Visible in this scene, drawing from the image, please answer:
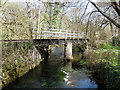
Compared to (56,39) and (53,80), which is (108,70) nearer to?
(53,80)

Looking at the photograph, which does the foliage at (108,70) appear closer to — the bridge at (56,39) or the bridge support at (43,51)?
the bridge at (56,39)

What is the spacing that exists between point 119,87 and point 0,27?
7.69m

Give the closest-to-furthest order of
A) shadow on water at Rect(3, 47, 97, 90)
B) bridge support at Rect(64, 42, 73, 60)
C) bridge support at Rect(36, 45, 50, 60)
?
1. shadow on water at Rect(3, 47, 97, 90)
2. bridge support at Rect(36, 45, 50, 60)
3. bridge support at Rect(64, 42, 73, 60)

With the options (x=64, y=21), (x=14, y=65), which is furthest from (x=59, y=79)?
(x=64, y=21)

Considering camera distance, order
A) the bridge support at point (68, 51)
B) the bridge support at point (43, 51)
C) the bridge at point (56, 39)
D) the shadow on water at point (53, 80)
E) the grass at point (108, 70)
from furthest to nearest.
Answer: the bridge support at point (68, 51) < the bridge support at point (43, 51) < the bridge at point (56, 39) < the shadow on water at point (53, 80) < the grass at point (108, 70)

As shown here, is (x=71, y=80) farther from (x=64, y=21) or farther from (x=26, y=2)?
(x=64, y=21)

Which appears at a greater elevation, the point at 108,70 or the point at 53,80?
the point at 108,70

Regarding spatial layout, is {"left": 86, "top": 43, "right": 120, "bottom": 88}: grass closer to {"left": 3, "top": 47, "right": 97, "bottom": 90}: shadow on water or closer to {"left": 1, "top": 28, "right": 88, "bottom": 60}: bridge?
{"left": 3, "top": 47, "right": 97, "bottom": 90}: shadow on water

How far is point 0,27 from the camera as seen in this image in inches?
347

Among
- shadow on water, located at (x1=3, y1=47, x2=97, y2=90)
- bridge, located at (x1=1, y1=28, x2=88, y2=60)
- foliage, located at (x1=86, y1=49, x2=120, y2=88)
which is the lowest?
shadow on water, located at (x1=3, y1=47, x2=97, y2=90)

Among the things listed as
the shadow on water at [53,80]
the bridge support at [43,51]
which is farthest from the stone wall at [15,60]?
the bridge support at [43,51]

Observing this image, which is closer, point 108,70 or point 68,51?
point 108,70

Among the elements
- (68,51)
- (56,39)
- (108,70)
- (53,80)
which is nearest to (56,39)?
(56,39)

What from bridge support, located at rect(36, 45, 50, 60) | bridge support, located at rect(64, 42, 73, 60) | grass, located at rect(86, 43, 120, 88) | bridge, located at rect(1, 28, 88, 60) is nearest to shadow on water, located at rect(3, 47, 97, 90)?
grass, located at rect(86, 43, 120, 88)
